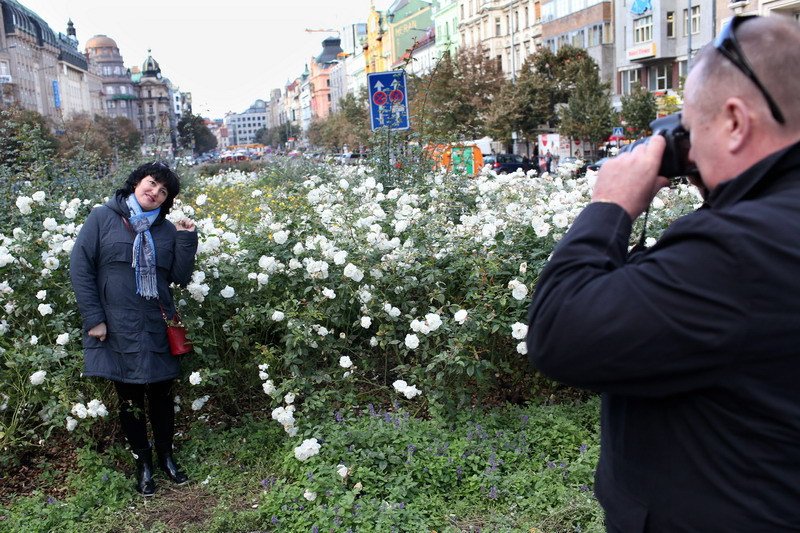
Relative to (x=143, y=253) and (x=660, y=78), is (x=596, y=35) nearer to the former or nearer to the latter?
(x=660, y=78)

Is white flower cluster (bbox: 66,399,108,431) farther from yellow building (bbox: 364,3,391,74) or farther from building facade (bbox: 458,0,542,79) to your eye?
yellow building (bbox: 364,3,391,74)

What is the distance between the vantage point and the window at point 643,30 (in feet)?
144

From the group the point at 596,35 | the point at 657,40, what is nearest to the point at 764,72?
the point at 657,40

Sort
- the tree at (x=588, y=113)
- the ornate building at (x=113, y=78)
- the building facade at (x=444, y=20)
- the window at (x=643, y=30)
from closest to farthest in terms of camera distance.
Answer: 1. the tree at (x=588, y=113)
2. the window at (x=643, y=30)
3. the building facade at (x=444, y=20)
4. the ornate building at (x=113, y=78)

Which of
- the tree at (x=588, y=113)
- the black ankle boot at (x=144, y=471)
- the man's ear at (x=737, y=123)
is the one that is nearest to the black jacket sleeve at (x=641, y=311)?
the man's ear at (x=737, y=123)

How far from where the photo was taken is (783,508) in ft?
4.41

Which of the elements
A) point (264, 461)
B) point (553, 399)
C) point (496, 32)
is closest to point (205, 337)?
point (264, 461)

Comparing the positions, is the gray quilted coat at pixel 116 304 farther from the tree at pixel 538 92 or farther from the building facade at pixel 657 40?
the tree at pixel 538 92

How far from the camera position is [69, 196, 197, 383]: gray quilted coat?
13.6 feet

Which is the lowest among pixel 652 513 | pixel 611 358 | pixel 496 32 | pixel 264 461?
pixel 264 461

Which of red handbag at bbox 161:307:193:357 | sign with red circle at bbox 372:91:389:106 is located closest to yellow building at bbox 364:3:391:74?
sign with red circle at bbox 372:91:389:106

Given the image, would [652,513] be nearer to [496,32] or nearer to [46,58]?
[496,32]

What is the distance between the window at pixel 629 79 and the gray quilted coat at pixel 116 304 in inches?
1807

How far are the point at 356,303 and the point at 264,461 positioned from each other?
1.05 metres
